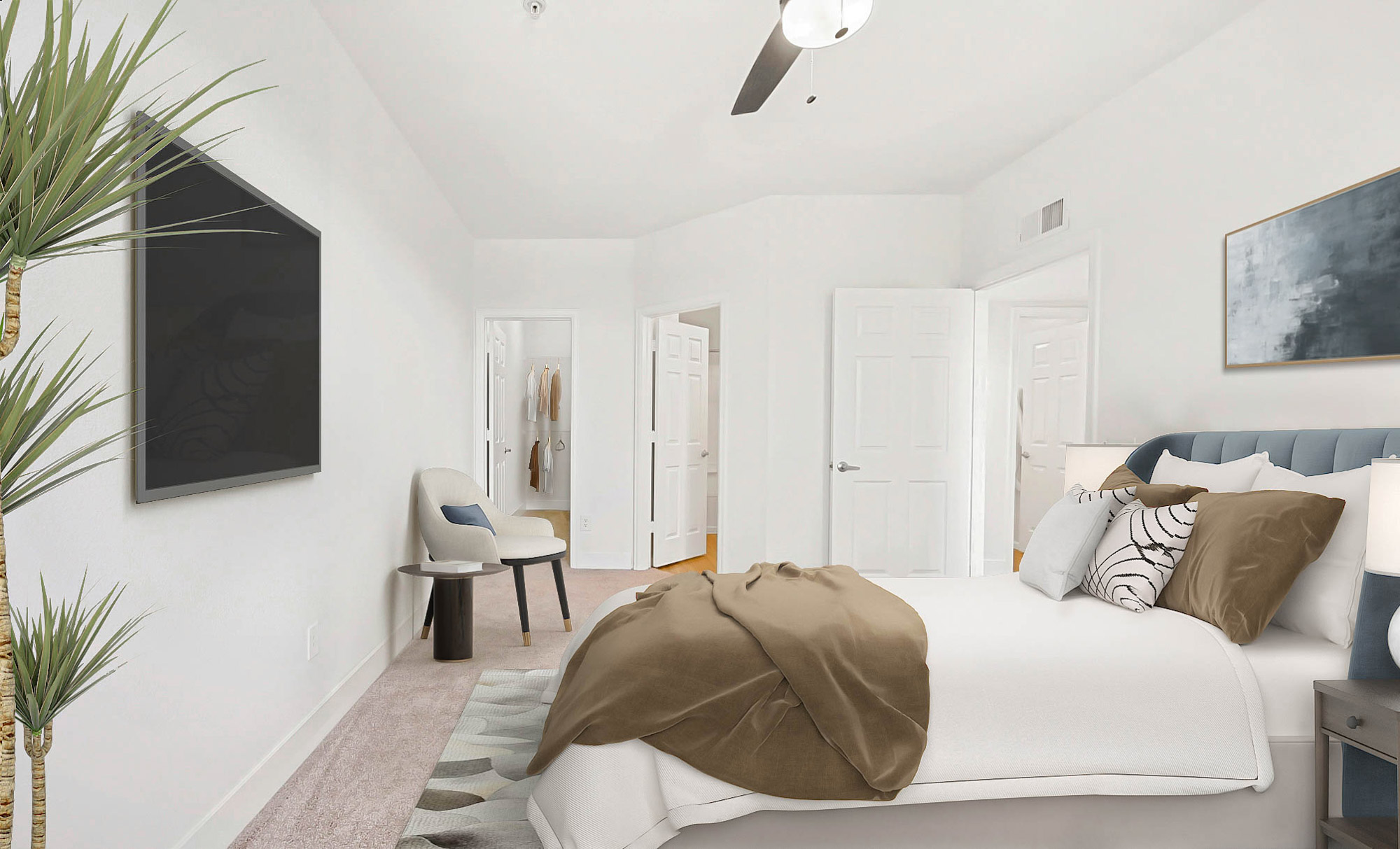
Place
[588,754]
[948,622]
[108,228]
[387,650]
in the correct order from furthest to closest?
[387,650], [948,622], [588,754], [108,228]

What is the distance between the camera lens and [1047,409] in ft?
19.8

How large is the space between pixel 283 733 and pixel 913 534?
135 inches

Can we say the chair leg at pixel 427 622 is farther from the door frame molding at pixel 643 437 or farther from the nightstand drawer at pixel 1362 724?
the nightstand drawer at pixel 1362 724

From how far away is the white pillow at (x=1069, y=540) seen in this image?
240 cm

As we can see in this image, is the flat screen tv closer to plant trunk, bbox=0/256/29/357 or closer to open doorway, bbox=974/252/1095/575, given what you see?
plant trunk, bbox=0/256/29/357

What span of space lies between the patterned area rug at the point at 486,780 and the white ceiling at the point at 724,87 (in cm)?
249

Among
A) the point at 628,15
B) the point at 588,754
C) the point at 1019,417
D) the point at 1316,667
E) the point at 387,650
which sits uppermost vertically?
the point at 628,15

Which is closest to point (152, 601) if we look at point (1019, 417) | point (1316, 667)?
point (1316, 667)

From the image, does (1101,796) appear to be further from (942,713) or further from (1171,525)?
(1171,525)

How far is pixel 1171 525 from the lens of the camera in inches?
87.4

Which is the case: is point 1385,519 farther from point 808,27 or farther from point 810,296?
point 810,296

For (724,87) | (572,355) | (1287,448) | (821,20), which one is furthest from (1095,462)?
(572,355)

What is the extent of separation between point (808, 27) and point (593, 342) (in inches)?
160

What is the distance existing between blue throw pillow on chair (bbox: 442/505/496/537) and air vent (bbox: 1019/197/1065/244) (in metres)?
3.17
